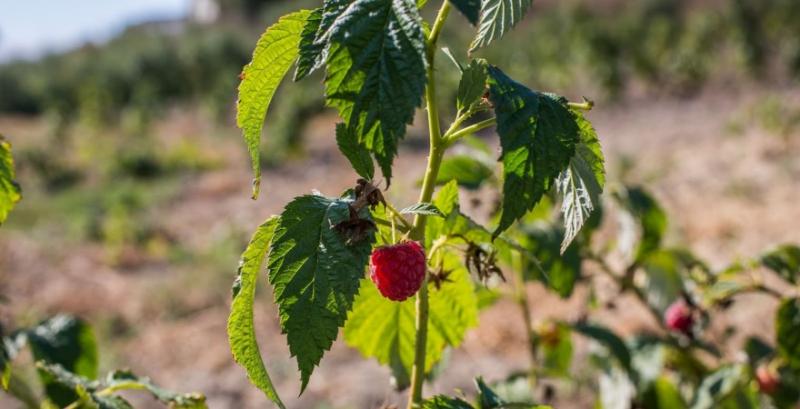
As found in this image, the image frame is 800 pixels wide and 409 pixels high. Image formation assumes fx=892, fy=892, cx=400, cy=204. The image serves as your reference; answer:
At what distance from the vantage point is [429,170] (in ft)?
2.61

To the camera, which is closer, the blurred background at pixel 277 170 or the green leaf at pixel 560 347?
the green leaf at pixel 560 347

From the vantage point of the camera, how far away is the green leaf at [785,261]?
131 cm

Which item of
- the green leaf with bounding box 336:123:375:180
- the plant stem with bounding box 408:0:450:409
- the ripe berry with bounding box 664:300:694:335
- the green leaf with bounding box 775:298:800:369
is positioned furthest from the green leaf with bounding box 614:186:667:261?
the green leaf with bounding box 336:123:375:180

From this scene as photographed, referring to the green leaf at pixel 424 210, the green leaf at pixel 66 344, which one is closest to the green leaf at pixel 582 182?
the green leaf at pixel 424 210

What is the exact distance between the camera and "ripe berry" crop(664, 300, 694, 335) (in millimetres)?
1512

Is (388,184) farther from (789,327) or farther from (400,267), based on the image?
(789,327)

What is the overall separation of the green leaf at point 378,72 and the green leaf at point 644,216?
39.7 inches

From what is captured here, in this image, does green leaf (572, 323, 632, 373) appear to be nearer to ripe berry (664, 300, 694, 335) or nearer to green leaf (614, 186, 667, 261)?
ripe berry (664, 300, 694, 335)

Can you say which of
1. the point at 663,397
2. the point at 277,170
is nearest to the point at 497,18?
the point at 663,397

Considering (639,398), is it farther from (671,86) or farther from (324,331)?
(671,86)

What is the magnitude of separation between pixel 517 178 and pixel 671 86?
9.13 meters

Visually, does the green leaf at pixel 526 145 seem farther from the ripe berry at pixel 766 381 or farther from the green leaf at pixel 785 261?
the ripe berry at pixel 766 381

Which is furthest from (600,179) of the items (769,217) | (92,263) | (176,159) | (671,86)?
(671,86)

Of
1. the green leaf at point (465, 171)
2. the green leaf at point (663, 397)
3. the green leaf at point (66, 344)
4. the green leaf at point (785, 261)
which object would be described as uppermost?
the green leaf at point (465, 171)
